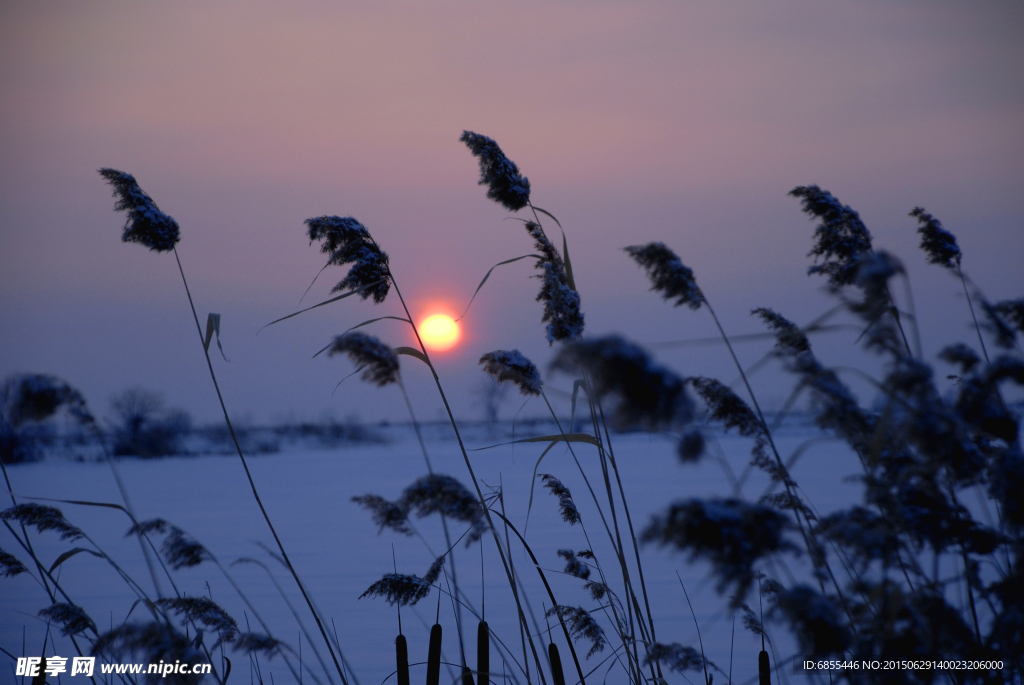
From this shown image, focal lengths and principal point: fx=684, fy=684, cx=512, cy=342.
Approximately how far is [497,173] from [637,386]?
1263 mm

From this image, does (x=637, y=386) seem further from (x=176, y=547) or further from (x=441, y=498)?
(x=176, y=547)

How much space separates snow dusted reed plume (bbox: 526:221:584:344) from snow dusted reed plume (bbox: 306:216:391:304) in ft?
1.51

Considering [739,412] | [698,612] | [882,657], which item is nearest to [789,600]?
[882,657]

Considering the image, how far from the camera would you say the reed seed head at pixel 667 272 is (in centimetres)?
160

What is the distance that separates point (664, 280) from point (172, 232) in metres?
1.60

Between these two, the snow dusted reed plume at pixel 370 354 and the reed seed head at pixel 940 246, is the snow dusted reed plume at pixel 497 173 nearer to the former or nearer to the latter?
the snow dusted reed plume at pixel 370 354

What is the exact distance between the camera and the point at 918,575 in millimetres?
1374

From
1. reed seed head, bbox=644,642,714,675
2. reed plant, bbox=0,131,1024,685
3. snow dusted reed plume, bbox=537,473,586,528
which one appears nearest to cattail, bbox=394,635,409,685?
reed plant, bbox=0,131,1024,685

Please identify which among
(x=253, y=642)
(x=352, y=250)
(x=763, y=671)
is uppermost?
(x=352, y=250)

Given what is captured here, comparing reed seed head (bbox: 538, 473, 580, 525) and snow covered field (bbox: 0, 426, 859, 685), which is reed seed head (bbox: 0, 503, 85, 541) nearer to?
snow covered field (bbox: 0, 426, 859, 685)

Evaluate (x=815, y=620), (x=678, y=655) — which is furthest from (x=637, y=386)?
(x=678, y=655)

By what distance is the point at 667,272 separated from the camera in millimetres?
1600

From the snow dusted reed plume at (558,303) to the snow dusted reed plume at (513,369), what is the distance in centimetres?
12

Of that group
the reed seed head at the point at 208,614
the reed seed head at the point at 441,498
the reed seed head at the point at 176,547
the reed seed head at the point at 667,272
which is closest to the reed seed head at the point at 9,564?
the reed seed head at the point at 176,547
